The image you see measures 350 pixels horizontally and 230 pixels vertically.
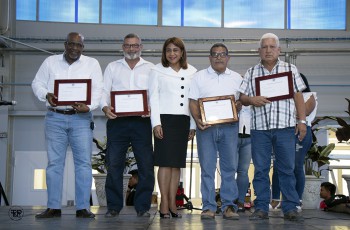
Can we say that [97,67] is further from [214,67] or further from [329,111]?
[329,111]

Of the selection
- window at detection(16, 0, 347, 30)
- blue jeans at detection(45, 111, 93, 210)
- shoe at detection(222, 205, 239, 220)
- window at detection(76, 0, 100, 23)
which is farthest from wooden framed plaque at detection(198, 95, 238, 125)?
window at detection(76, 0, 100, 23)

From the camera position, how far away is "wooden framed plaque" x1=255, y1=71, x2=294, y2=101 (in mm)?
3471

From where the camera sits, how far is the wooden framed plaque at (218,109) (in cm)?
358

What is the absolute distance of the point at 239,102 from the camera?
369cm

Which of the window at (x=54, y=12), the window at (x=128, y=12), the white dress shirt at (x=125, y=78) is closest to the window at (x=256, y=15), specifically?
the window at (x=128, y=12)

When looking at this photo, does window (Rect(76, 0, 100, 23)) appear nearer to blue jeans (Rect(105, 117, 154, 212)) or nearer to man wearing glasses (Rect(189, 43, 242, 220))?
blue jeans (Rect(105, 117, 154, 212))

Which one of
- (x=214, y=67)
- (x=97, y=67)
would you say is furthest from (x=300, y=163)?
(x=97, y=67)

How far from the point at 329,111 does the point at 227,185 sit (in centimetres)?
583

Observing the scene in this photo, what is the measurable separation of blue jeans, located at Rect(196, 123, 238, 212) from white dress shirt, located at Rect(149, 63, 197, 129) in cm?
25

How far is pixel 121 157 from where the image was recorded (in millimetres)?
3770

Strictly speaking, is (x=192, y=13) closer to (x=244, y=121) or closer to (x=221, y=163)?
(x=244, y=121)

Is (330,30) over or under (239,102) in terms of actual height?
over

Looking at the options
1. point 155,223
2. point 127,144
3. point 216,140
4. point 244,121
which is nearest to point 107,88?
point 127,144

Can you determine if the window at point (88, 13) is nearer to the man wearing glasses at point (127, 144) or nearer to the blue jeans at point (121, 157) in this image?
the man wearing glasses at point (127, 144)
